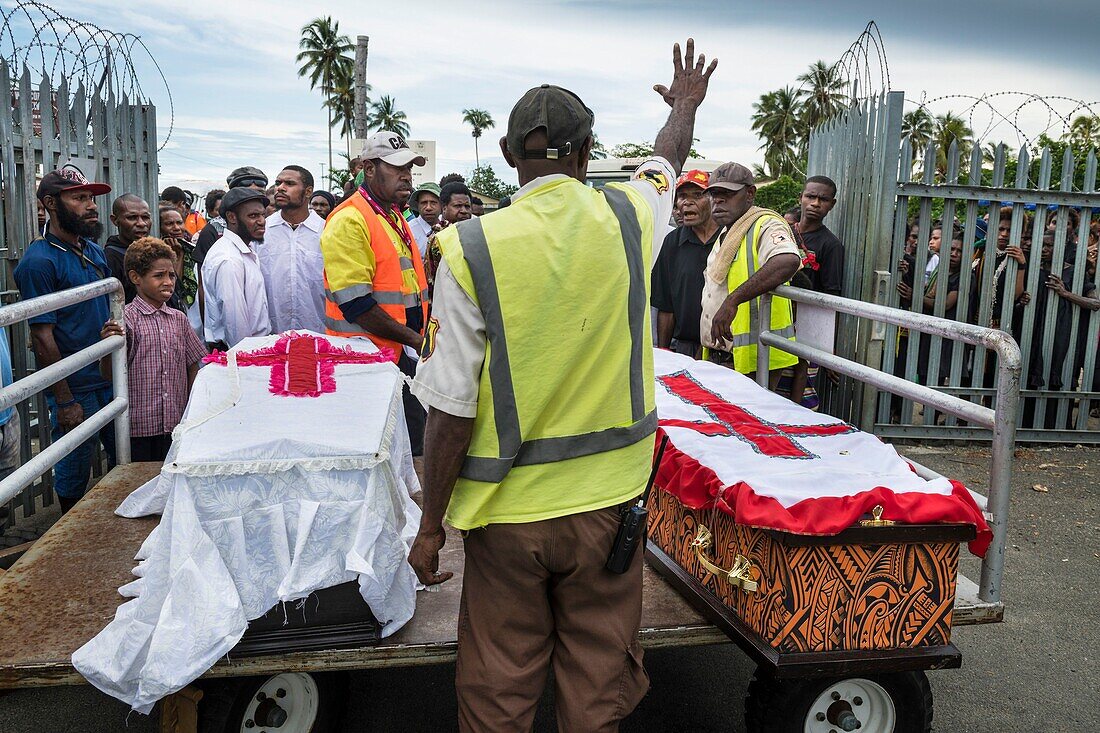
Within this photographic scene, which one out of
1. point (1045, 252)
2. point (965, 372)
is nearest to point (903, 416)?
point (965, 372)

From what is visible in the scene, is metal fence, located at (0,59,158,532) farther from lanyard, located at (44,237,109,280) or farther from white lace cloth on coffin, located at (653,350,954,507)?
white lace cloth on coffin, located at (653,350,954,507)

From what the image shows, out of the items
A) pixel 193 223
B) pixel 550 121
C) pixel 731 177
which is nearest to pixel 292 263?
pixel 731 177

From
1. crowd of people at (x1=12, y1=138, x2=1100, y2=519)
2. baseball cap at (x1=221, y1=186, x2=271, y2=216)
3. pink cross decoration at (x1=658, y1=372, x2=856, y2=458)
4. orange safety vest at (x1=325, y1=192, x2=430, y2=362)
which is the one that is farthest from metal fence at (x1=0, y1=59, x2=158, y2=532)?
pink cross decoration at (x1=658, y1=372, x2=856, y2=458)

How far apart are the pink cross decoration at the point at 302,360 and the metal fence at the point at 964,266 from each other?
3.80 m

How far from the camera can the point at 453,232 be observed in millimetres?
2406

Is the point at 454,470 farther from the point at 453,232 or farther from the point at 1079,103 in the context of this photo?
the point at 1079,103

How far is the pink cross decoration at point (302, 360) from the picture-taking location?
3771mm

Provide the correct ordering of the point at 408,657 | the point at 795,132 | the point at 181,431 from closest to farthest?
the point at 408,657 < the point at 181,431 < the point at 795,132

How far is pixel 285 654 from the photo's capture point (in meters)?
2.91

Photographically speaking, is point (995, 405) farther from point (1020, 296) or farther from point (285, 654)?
point (1020, 296)

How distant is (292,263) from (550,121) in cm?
401

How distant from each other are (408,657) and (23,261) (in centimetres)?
384

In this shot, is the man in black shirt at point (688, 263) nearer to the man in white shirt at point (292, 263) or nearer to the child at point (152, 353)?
the man in white shirt at point (292, 263)

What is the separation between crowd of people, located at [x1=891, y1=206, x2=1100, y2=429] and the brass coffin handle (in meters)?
4.89
